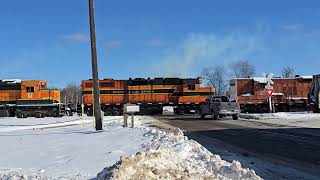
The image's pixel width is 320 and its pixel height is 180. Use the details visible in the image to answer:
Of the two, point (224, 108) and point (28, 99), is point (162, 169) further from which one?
point (28, 99)

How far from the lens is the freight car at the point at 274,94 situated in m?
52.9

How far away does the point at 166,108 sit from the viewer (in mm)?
56594

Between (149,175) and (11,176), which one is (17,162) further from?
(149,175)

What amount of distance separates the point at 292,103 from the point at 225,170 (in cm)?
4660

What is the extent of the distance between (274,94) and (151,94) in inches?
545

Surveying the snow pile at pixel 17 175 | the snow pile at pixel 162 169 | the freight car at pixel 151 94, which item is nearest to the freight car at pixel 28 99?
A: the freight car at pixel 151 94

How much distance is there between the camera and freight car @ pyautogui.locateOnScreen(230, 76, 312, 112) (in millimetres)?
52875

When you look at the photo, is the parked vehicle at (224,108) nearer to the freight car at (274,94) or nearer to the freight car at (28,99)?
Result: the freight car at (274,94)

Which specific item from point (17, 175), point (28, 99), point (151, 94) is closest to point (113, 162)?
point (17, 175)

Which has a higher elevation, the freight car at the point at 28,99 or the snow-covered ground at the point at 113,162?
the freight car at the point at 28,99

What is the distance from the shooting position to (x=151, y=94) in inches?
2210

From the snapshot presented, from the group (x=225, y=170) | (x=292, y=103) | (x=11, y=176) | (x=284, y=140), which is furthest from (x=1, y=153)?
(x=292, y=103)

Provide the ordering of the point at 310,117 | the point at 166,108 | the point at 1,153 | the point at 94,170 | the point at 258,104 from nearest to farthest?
the point at 94,170 → the point at 1,153 → the point at 310,117 → the point at 258,104 → the point at 166,108

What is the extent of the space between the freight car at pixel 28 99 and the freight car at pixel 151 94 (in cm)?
426
